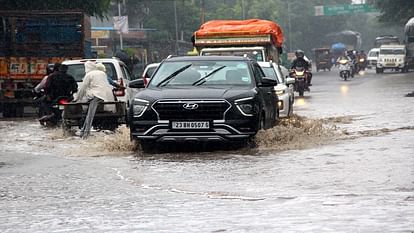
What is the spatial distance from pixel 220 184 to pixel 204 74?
16.2ft

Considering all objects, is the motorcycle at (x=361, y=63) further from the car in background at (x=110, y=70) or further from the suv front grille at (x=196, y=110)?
the suv front grille at (x=196, y=110)

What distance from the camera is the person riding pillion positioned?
729 inches

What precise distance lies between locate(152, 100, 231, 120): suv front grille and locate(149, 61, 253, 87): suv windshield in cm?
97

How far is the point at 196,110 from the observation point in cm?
1441

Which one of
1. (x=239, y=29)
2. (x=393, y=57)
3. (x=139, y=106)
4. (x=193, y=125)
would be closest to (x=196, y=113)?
(x=193, y=125)

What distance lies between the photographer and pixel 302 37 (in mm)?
141250

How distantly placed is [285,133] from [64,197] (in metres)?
6.43

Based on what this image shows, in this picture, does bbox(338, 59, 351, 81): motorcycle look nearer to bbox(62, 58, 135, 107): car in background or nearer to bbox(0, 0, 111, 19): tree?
bbox(0, 0, 111, 19): tree

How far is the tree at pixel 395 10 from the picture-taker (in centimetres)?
7269

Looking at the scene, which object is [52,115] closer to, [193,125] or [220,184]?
[193,125]

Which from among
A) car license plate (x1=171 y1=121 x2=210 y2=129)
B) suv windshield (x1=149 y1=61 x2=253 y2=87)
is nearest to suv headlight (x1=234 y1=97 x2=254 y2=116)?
car license plate (x1=171 y1=121 x2=210 y2=129)

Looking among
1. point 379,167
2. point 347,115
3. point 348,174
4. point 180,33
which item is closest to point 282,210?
point 348,174

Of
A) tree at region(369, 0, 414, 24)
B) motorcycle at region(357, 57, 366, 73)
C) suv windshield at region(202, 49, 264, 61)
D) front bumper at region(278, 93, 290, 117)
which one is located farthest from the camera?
motorcycle at region(357, 57, 366, 73)

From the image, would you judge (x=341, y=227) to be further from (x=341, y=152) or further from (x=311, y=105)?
(x=311, y=105)
